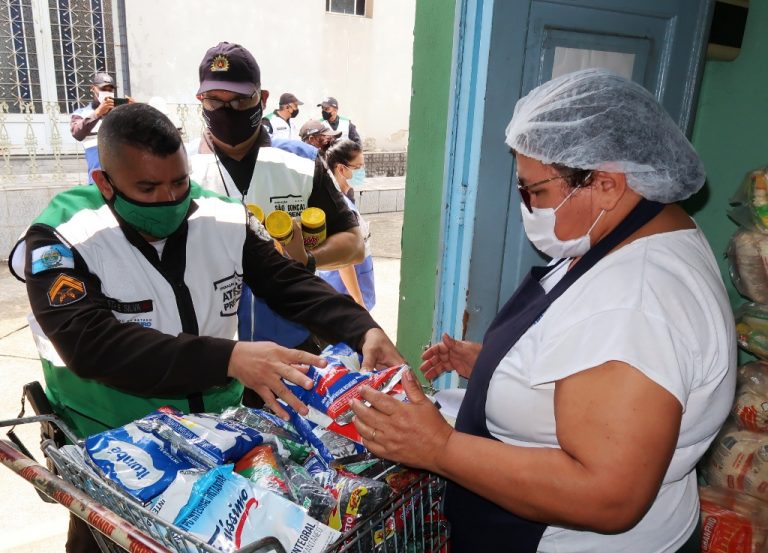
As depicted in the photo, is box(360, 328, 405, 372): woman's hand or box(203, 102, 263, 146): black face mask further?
box(203, 102, 263, 146): black face mask

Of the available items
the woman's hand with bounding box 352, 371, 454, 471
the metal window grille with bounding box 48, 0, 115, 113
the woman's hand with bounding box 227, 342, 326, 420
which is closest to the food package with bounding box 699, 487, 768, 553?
the woman's hand with bounding box 352, 371, 454, 471

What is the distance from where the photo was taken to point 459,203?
234 cm

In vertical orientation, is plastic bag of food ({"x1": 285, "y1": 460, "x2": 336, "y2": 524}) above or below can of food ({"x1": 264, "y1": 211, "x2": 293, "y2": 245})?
below

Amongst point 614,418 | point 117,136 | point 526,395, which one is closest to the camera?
point 614,418

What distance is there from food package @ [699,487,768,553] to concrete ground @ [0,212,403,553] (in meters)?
3.00

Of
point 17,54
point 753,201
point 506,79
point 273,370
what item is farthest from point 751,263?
point 17,54

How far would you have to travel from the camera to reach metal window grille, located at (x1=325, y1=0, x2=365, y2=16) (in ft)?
47.7

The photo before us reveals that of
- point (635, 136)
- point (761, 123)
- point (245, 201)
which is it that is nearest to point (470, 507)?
point (635, 136)

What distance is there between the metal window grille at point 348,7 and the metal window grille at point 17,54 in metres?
6.66

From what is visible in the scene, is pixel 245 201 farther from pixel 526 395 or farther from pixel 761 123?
pixel 761 123

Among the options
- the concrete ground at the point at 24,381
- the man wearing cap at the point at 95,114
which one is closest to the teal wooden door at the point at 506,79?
the concrete ground at the point at 24,381

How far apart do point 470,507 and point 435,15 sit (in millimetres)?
2002

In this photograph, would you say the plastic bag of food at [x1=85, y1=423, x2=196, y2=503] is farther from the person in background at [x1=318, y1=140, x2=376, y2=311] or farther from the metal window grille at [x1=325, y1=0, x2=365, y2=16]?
the metal window grille at [x1=325, y1=0, x2=365, y2=16]

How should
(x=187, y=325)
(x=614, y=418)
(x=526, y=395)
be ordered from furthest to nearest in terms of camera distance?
(x=187, y=325)
(x=526, y=395)
(x=614, y=418)
